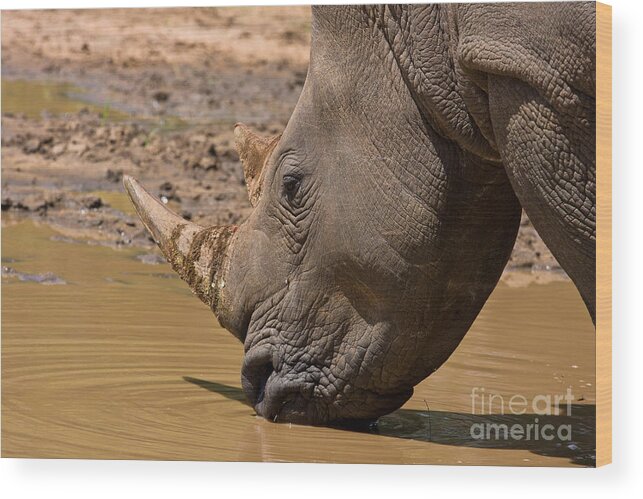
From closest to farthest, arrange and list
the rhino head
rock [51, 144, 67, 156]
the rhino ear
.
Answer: the rhino head, the rhino ear, rock [51, 144, 67, 156]

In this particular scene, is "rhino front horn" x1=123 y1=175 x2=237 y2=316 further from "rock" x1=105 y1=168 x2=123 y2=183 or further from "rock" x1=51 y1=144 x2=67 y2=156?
"rock" x1=51 y1=144 x2=67 y2=156

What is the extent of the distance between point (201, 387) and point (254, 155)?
0.92 meters

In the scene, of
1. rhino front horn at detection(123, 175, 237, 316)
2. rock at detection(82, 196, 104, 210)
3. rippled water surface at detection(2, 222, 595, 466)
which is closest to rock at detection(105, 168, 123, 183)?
rock at detection(82, 196, 104, 210)

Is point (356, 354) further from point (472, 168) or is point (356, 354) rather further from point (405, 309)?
point (472, 168)

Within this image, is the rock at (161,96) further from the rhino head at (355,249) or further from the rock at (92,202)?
the rhino head at (355,249)

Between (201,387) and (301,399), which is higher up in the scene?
(301,399)

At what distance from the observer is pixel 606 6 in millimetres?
4793

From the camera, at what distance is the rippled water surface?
528 cm

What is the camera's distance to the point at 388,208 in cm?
516

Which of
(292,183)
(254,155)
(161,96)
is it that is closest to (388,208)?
(292,183)

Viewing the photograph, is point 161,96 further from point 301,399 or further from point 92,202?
point 301,399

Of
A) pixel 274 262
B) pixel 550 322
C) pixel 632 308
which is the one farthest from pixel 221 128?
pixel 632 308

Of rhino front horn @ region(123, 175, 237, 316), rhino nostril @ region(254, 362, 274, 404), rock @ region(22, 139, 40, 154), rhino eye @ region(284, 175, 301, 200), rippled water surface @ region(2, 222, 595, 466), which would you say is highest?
rhino eye @ region(284, 175, 301, 200)

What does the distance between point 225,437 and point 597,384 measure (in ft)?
4.12
